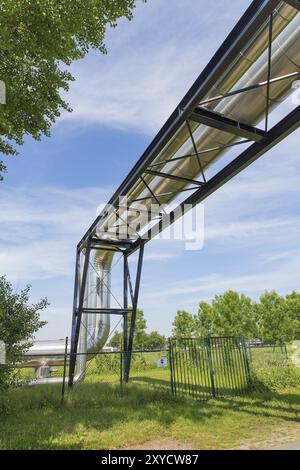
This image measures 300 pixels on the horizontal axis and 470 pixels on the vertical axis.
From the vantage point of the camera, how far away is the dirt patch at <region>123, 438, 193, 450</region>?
16.4 ft

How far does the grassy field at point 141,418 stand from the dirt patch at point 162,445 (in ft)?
0.14

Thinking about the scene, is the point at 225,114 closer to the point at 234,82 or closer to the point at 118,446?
the point at 234,82

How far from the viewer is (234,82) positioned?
530 cm

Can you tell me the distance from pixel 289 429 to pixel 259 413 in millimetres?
1373

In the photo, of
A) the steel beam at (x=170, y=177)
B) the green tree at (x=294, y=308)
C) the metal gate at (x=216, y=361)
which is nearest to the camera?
the steel beam at (x=170, y=177)

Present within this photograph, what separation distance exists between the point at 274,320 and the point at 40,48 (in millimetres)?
28732

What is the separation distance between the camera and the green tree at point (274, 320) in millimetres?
27167

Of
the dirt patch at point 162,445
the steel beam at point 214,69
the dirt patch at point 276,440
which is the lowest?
the dirt patch at point 162,445

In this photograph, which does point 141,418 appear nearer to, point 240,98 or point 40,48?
point 240,98

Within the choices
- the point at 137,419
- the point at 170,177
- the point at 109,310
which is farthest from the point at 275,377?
the point at 170,177

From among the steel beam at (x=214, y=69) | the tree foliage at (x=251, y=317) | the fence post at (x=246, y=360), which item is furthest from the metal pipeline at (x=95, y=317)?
the tree foliage at (x=251, y=317)

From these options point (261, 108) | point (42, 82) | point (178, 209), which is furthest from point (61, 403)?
point (261, 108)

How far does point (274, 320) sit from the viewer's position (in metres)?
28.0

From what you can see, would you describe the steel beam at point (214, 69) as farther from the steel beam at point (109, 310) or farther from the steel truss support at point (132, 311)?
the steel beam at point (109, 310)
